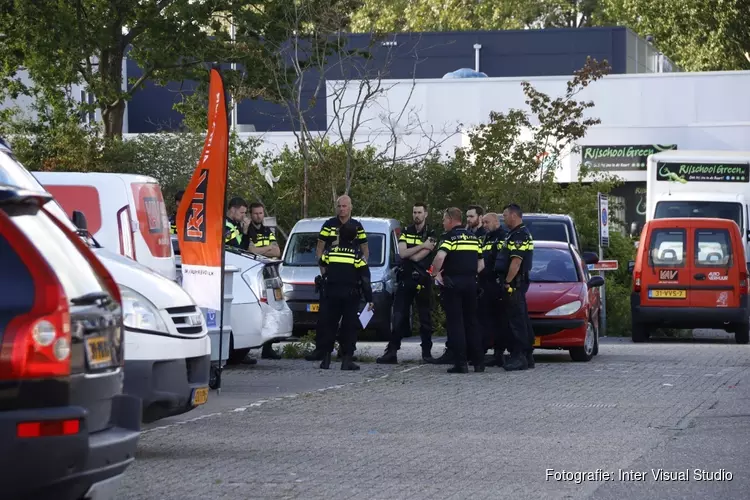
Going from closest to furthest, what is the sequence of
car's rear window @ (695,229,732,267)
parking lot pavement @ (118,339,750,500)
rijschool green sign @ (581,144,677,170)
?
parking lot pavement @ (118,339,750,500), car's rear window @ (695,229,732,267), rijschool green sign @ (581,144,677,170)

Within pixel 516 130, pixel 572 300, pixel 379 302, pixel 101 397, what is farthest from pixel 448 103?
pixel 101 397

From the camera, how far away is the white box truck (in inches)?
1205

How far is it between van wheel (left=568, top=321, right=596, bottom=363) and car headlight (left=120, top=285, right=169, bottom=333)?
9.64 meters

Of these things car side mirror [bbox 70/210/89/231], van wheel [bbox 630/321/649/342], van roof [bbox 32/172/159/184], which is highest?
van roof [bbox 32/172/159/184]

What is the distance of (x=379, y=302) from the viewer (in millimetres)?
21328

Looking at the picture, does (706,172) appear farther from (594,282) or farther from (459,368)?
(459,368)

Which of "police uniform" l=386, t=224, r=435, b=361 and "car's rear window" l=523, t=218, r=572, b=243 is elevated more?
"car's rear window" l=523, t=218, r=572, b=243

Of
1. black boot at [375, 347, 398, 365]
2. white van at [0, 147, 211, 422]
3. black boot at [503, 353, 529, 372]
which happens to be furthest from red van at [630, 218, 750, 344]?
white van at [0, 147, 211, 422]

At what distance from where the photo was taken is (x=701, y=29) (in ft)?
210

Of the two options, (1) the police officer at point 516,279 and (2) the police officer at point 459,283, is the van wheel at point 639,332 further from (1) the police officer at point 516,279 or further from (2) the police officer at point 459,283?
(2) the police officer at point 459,283

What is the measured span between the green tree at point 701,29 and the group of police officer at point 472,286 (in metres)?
47.7

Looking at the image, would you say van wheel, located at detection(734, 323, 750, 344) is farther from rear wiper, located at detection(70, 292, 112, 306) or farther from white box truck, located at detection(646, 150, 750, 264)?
rear wiper, located at detection(70, 292, 112, 306)

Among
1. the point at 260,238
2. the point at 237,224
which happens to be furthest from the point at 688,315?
the point at 237,224

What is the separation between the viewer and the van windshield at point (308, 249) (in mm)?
22141
